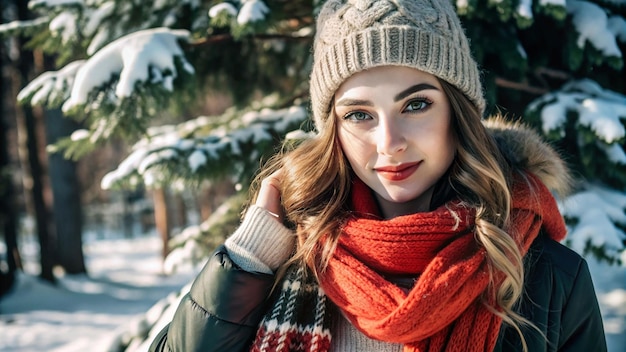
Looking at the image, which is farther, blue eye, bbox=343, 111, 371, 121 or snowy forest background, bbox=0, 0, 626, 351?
snowy forest background, bbox=0, 0, 626, 351

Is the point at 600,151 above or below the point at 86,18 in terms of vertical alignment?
below

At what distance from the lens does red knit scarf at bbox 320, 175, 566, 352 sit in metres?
1.40

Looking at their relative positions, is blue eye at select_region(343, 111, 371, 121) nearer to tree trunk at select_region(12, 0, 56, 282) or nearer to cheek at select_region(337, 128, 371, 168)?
cheek at select_region(337, 128, 371, 168)

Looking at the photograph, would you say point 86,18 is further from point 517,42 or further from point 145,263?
point 145,263

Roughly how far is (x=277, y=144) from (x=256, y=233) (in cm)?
155

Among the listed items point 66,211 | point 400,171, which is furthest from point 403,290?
point 66,211

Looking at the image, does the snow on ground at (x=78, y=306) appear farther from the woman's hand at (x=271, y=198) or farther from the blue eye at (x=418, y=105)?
the blue eye at (x=418, y=105)

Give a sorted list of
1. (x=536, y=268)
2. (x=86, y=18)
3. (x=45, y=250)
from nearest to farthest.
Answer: (x=536, y=268)
(x=86, y=18)
(x=45, y=250)

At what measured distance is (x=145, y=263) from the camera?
14.1 meters

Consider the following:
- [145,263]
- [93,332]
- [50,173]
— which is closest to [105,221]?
[145,263]

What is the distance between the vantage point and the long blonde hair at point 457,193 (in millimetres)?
1487

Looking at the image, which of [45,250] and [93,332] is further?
[45,250]

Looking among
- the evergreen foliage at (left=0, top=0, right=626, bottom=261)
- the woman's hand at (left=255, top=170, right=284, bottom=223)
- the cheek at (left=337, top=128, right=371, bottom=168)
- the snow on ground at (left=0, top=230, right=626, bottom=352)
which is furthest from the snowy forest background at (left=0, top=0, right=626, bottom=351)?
the snow on ground at (left=0, top=230, right=626, bottom=352)

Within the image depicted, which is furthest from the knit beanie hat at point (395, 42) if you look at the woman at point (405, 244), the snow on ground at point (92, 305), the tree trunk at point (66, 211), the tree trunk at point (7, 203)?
the tree trunk at point (66, 211)
